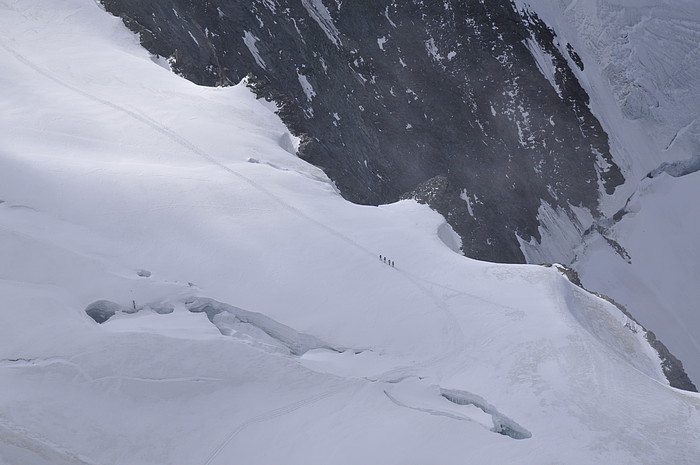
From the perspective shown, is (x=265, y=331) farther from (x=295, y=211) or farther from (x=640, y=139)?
(x=640, y=139)

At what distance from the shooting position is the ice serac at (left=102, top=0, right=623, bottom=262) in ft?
157

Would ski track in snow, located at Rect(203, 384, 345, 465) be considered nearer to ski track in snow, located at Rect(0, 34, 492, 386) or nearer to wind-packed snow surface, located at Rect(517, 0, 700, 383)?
ski track in snow, located at Rect(0, 34, 492, 386)

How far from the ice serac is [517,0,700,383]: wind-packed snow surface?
1.53 metres

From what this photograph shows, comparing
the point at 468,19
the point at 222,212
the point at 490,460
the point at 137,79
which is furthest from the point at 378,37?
the point at 490,460

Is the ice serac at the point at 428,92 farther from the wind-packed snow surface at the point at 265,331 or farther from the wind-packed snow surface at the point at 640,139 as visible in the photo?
the wind-packed snow surface at the point at 265,331

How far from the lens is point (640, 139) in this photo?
63.3m

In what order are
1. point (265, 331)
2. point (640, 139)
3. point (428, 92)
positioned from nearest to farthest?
1. point (265, 331)
2. point (428, 92)
3. point (640, 139)

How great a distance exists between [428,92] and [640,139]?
768 inches

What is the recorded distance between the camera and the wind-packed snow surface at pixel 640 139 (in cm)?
5654

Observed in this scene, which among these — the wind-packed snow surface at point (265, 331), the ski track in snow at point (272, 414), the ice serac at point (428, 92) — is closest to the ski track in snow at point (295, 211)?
the wind-packed snow surface at point (265, 331)

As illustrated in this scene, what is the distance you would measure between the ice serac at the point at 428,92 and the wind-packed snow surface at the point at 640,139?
5.01ft

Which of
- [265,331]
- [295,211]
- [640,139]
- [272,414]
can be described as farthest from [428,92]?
[272,414]

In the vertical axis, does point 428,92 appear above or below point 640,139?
below

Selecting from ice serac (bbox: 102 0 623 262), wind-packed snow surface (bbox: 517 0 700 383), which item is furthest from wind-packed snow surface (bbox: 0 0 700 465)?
wind-packed snow surface (bbox: 517 0 700 383)
